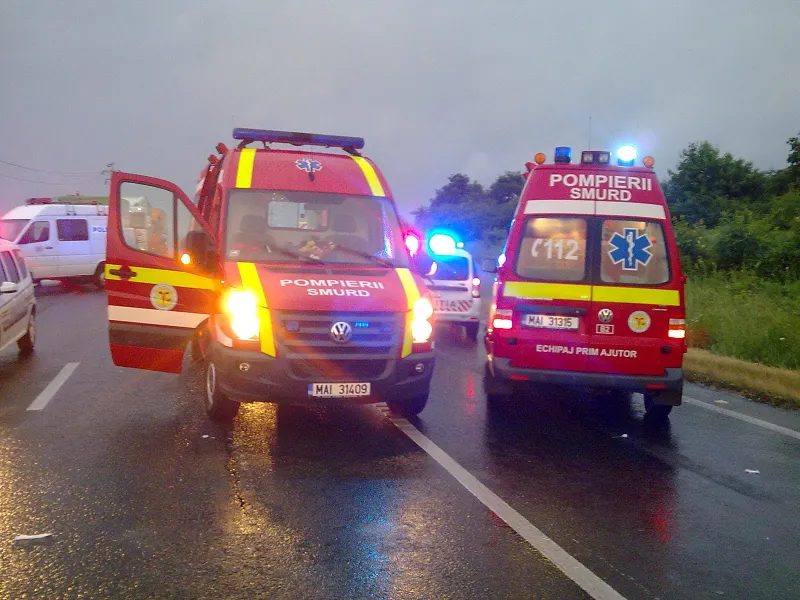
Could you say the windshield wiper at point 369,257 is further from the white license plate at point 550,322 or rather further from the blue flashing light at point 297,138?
the blue flashing light at point 297,138

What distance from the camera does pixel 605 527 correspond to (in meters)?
4.98

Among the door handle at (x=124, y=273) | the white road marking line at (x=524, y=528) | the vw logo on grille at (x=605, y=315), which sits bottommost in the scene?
the white road marking line at (x=524, y=528)

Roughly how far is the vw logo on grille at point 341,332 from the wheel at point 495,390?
187 centimetres

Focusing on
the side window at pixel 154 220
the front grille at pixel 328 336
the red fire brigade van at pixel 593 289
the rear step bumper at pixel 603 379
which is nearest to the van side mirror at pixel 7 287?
the side window at pixel 154 220

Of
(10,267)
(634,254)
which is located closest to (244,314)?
(634,254)

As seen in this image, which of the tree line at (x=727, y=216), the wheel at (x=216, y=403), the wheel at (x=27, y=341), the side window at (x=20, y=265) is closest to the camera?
the wheel at (x=216, y=403)

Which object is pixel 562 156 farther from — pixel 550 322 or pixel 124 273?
pixel 124 273

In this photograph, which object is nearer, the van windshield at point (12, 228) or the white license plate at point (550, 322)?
the white license plate at point (550, 322)

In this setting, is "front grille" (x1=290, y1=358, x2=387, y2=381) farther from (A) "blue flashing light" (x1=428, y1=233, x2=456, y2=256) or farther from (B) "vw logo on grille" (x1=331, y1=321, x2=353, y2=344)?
(A) "blue flashing light" (x1=428, y1=233, x2=456, y2=256)

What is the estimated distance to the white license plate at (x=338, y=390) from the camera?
659cm

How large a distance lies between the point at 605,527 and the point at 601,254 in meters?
3.27

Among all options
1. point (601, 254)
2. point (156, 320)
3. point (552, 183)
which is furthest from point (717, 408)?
point (156, 320)

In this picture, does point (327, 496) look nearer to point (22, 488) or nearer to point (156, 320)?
point (22, 488)

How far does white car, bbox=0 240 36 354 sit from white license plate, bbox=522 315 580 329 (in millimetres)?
6319
